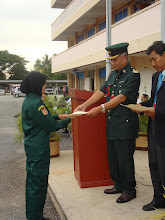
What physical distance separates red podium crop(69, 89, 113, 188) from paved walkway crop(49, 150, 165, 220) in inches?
6.0

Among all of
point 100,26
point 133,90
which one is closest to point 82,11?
point 100,26

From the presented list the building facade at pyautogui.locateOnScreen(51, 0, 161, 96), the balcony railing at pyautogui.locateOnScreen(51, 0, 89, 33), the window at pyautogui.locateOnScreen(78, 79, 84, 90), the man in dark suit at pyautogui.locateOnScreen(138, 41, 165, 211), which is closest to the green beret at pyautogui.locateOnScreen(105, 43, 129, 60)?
the man in dark suit at pyautogui.locateOnScreen(138, 41, 165, 211)

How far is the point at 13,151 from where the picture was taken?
694cm

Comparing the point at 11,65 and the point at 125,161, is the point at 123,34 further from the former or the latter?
the point at 11,65

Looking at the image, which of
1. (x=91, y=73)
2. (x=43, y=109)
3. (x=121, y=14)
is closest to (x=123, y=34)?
(x=121, y=14)

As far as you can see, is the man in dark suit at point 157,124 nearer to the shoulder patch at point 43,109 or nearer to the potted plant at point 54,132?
the shoulder patch at point 43,109

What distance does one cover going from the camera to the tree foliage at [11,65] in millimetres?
81938

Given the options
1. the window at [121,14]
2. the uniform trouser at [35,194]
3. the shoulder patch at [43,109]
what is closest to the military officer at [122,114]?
the shoulder patch at [43,109]

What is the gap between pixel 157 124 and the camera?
2.81 meters

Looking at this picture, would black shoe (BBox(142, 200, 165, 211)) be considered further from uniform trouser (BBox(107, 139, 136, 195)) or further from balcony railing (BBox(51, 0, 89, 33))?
balcony railing (BBox(51, 0, 89, 33))

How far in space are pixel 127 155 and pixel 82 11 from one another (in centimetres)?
1666

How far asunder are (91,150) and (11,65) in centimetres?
8457

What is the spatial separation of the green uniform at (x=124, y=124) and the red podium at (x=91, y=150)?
0.38 meters

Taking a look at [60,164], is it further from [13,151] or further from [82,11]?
[82,11]
